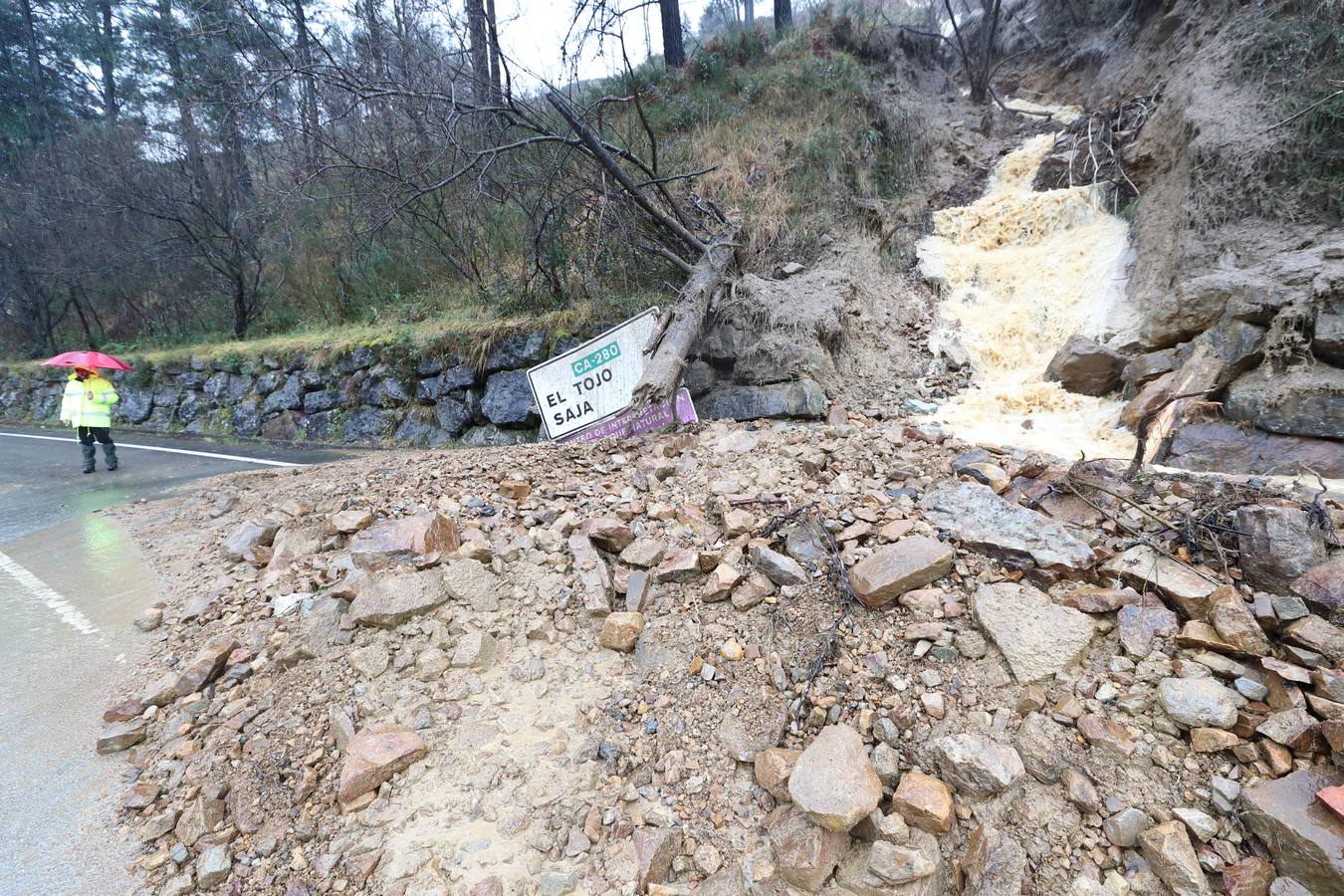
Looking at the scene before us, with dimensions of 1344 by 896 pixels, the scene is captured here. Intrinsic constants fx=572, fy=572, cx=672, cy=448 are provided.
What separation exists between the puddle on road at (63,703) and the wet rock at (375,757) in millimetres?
689

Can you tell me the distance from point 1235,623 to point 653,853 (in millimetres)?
2111

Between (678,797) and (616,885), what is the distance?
331 mm

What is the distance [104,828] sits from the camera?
205 cm

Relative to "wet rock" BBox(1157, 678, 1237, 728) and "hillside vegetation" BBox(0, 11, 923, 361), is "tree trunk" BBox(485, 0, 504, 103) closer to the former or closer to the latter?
"hillside vegetation" BBox(0, 11, 923, 361)

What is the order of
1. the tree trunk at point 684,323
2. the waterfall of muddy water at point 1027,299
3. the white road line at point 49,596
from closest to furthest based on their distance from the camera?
the white road line at point 49,596 < the tree trunk at point 684,323 < the waterfall of muddy water at point 1027,299

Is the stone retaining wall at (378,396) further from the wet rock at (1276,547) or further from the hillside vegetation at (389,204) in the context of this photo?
the wet rock at (1276,547)

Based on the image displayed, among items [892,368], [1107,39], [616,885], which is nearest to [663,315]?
[892,368]

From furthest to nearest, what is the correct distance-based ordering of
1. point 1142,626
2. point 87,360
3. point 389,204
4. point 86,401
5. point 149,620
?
point 86,401, point 87,360, point 389,204, point 149,620, point 1142,626

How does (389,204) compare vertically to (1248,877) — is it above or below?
above

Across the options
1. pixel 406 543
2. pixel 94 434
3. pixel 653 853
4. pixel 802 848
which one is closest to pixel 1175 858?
pixel 802 848

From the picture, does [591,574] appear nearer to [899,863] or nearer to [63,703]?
[899,863]

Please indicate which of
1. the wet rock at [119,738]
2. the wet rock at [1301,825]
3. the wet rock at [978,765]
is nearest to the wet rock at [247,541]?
the wet rock at [119,738]

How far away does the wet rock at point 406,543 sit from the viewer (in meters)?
2.97

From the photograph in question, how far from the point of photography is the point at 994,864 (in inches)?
66.6
